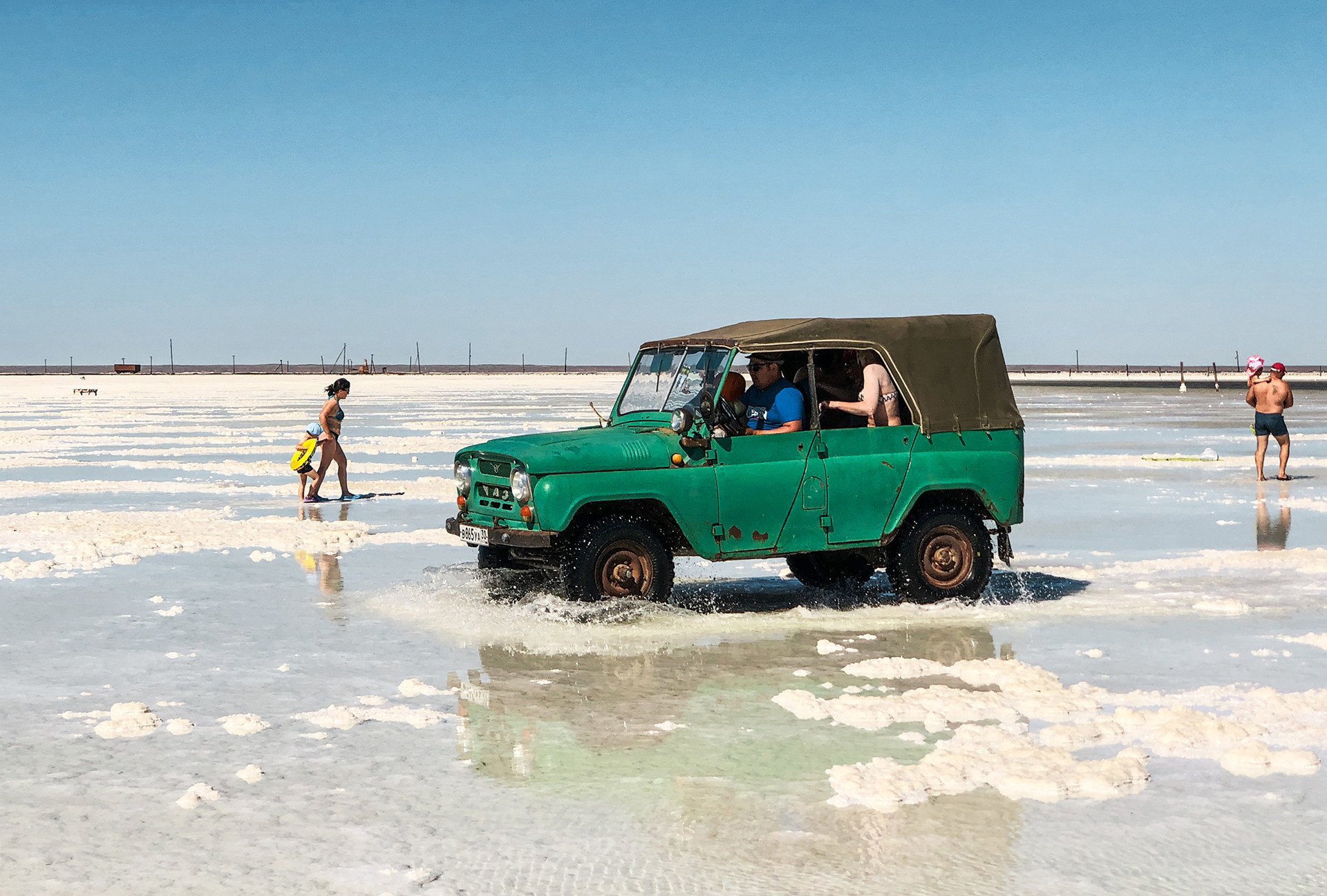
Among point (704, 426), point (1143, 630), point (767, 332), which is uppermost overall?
point (767, 332)

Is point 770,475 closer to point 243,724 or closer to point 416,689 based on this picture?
point 416,689

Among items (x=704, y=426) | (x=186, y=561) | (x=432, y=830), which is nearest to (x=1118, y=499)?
(x=704, y=426)

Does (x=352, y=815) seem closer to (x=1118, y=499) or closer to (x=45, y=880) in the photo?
(x=45, y=880)

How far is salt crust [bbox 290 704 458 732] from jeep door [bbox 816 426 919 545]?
396 centimetres

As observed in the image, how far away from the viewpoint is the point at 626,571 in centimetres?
A: 1002

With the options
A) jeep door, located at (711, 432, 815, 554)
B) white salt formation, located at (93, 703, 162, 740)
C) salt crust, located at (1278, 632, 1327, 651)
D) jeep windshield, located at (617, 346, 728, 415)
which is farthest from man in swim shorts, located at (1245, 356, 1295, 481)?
white salt formation, located at (93, 703, 162, 740)

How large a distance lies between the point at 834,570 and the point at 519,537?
300 cm

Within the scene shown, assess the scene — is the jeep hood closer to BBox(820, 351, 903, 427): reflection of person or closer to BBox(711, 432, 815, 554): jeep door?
BBox(711, 432, 815, 554): jeep door

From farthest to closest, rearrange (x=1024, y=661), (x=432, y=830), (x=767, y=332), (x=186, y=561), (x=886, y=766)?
(x=186, y=561)
(x=767, y=332)
(x=1024, y=661)
(x=886, y=766)
(x=432, y=830)

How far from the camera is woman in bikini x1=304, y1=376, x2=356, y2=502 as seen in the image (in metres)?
18.3

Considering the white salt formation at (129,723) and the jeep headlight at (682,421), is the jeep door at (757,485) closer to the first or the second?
the jeep headlight at (682,421)

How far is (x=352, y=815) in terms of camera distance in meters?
5.63

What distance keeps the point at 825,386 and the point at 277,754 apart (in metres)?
5.80

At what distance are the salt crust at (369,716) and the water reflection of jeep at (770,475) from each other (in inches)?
99.5
